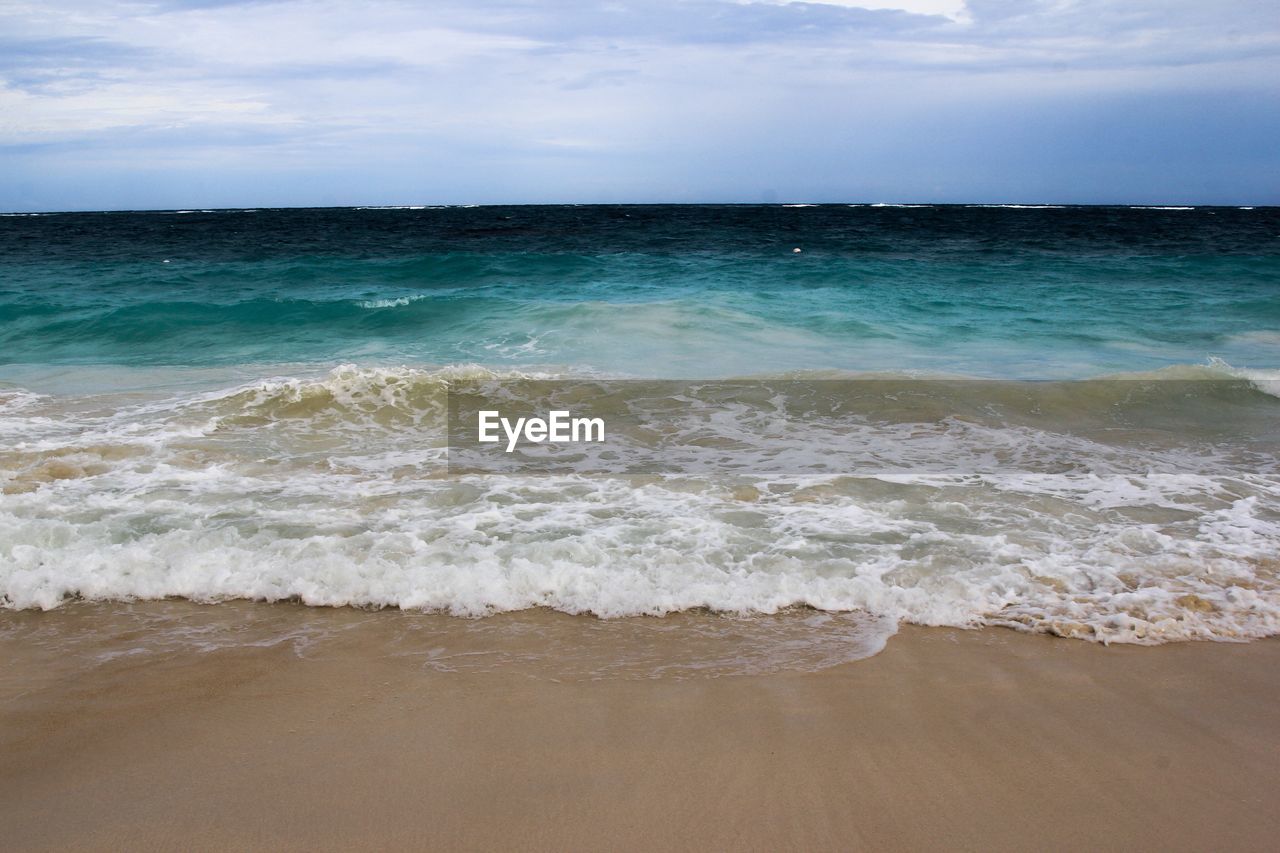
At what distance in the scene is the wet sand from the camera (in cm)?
257

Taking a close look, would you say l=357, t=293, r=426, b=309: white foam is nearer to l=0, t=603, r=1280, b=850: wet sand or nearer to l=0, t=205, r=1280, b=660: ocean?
l=0, t=205, r=1280, b=660: ocean

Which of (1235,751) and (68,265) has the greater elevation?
(68,265)

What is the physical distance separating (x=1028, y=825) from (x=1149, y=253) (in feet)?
94.1

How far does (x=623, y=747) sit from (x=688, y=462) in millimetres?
3597

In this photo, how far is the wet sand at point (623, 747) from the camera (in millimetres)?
2572

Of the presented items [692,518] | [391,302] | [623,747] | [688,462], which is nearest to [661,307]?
[391,302]

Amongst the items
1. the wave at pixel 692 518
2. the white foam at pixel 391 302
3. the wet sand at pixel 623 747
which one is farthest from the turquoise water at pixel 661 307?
the wet sand at pixel 623 747

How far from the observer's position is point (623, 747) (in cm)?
296

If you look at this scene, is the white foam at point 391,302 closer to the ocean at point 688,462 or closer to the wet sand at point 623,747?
the ocean at point 688,462

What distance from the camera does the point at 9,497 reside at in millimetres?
5398

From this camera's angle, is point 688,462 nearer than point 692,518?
No

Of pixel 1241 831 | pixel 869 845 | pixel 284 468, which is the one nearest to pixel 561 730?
pixel 869 845

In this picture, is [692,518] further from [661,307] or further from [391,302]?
[391,302]

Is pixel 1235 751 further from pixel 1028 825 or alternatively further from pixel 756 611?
pixel 756 611
